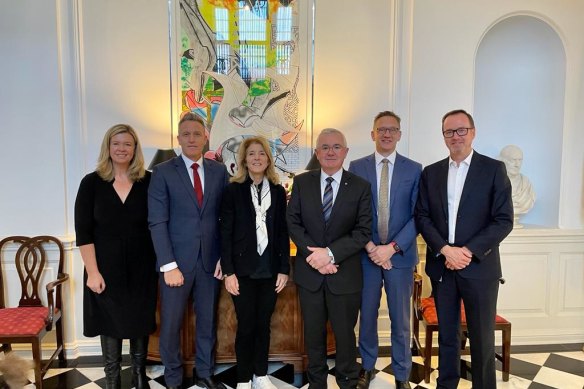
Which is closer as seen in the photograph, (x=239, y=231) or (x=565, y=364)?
(x=239, y=231)

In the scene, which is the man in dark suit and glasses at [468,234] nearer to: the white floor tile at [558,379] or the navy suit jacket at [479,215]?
the navy suit jacket at [479,215]

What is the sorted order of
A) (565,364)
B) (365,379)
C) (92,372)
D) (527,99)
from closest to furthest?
(365,379), (92,372), (565,364), (527,99)

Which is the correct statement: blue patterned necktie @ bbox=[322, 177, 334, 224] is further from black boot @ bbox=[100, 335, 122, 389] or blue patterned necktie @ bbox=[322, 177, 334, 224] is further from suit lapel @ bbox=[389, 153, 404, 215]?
black boot @ bbox=[100, 335, 122, 389]

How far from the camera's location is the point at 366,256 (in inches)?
100

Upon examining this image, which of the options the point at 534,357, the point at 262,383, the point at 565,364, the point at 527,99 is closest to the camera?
the point at 262,383

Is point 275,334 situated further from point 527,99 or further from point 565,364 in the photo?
point 527,99

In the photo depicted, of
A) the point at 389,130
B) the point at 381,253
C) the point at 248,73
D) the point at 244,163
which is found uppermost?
the point at 248,73

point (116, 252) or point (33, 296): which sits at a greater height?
point (116, 252)

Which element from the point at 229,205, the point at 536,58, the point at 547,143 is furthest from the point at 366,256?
the point at 536,58

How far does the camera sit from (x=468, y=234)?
2.28 metres

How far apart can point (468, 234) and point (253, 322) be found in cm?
140

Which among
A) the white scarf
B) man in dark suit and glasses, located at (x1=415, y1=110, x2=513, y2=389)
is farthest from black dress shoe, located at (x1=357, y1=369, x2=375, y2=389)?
the white scarf

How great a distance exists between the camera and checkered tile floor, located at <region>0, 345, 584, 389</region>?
9.12 ft

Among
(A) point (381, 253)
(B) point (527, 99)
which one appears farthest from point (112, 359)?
(B) point (527, 99)
